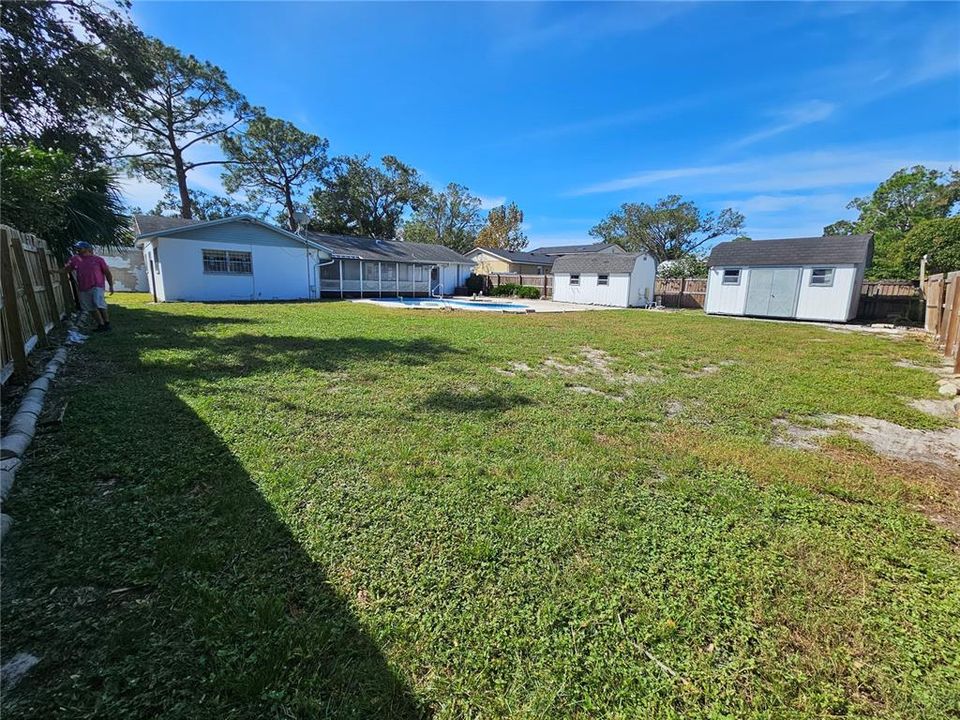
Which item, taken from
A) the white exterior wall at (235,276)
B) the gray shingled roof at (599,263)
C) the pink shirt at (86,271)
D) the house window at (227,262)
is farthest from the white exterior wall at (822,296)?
the pink shirt at (86,271)

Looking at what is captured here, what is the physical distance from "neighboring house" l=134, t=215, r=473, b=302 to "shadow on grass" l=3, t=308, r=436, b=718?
1647cm

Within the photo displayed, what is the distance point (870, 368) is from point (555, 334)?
6.03m

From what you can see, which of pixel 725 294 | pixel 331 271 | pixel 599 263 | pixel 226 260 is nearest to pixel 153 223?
pixel 226 260

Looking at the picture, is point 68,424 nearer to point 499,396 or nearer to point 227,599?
point 227,599

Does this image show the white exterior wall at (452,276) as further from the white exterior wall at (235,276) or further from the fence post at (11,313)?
the fence post at (11,313)

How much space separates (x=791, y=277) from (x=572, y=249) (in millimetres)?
28552

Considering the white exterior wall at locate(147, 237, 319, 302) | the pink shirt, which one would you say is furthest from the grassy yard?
the white exterior wall at locate(147, 237, 319, 302)

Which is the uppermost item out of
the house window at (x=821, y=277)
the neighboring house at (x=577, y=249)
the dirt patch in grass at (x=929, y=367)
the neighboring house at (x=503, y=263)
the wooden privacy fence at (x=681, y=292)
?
the neighboring house at (x=577, y=249)

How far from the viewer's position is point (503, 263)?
3650cm

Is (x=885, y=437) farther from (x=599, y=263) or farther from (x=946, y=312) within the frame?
(x=599, y=263)

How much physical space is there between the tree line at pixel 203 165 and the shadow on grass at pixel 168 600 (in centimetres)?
608

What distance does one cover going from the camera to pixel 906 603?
1.97 metres

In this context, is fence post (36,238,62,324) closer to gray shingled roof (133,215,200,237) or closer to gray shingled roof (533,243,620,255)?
gray shingled roof (133,215,200,237)

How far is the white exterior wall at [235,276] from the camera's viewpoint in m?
16.3
